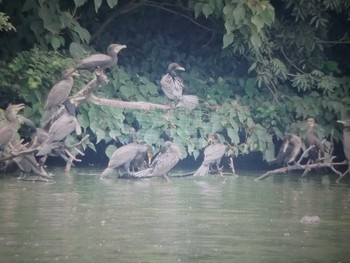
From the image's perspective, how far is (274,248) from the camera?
8188 mm

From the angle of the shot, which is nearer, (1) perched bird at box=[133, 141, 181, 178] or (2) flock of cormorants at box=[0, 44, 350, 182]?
(2) flock of cormorants at box=[0, 44, 350, 182]

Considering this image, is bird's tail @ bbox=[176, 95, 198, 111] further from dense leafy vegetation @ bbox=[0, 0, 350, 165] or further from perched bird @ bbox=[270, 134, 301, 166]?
perched bird @ bbox=[270, 134, 301, 166]

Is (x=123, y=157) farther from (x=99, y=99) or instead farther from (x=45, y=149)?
(x=45, y=149)

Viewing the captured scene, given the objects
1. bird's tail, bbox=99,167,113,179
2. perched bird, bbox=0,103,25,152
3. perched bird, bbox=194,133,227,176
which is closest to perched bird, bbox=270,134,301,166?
perched bird, bbox=194,133,227,176

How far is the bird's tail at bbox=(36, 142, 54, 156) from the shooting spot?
12.9m

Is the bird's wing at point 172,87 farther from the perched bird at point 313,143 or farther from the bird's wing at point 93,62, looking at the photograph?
the perched bird at point 313,143

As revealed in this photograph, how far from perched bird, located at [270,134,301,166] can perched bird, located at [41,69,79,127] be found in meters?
2.78

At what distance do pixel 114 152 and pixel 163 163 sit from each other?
25.4 inches

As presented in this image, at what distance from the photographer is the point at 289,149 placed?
46.2ft

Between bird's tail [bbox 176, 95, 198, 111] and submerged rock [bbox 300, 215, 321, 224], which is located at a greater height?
bird's tail [bbox 176, 95, 198, 111]

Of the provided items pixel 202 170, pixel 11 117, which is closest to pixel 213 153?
pixel 202 170

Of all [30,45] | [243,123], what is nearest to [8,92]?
[30,45]

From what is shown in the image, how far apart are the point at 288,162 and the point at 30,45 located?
3.47 meters

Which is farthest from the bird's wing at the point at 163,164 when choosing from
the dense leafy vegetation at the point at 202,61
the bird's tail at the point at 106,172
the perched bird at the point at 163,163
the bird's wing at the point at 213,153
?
the dense leafy vegetation at the point at 202,61
